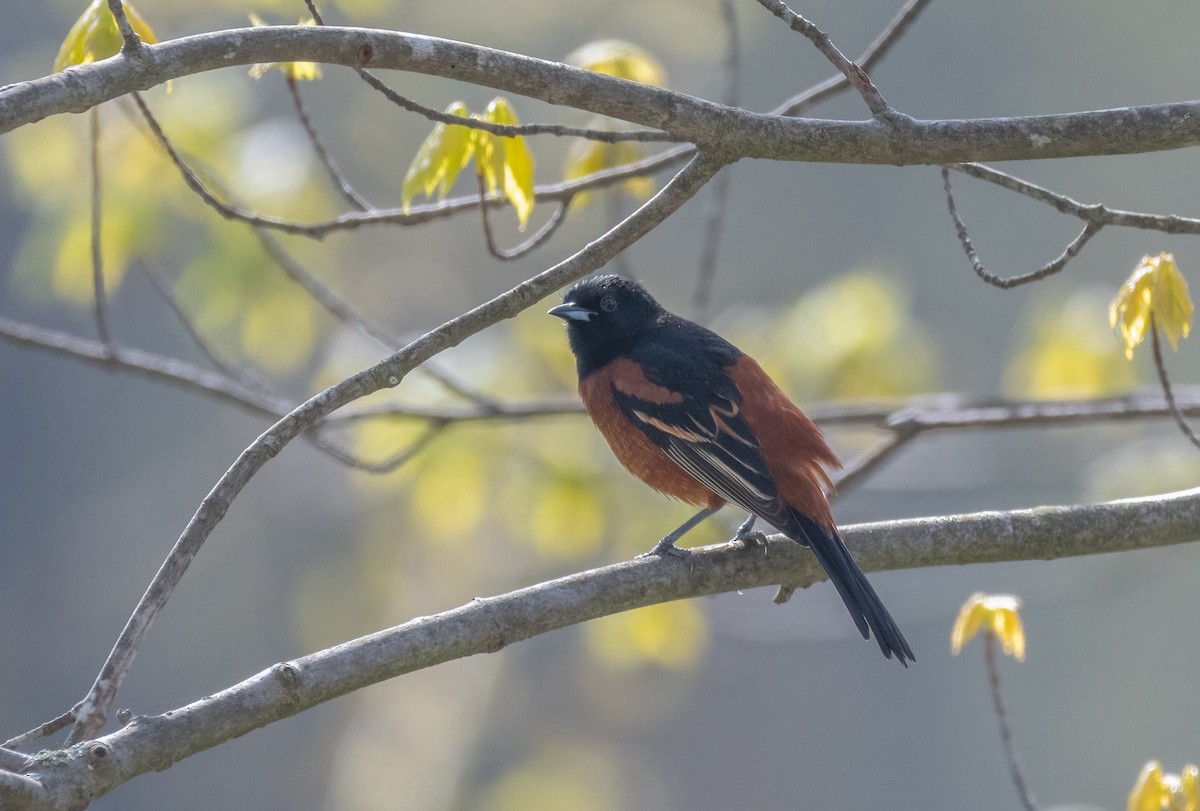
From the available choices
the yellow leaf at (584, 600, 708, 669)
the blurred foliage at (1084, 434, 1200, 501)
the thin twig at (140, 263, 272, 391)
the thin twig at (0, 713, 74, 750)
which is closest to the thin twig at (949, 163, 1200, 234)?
the thin twig at (0, 713, 74, 750)

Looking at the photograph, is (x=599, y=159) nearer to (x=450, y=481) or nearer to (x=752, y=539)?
(x=752, y=539)

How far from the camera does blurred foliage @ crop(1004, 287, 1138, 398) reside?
20.6ft

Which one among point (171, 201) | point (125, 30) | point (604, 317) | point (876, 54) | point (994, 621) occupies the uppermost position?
point (171, 201)

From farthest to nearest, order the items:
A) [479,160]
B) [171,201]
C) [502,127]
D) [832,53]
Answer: [171,201] → [479,160] → [502,127] → [832,53]

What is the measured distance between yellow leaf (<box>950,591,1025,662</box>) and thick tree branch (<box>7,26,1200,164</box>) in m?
1.27

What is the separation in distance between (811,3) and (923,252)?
4446 mm

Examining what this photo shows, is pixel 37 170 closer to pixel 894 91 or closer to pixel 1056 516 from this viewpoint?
pixel 1056 516

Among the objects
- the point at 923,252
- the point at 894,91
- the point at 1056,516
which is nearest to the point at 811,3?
the point at 894,91

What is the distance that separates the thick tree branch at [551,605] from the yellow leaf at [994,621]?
0.74 feet

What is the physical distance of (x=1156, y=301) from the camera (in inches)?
128

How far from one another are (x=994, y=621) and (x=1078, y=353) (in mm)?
3205

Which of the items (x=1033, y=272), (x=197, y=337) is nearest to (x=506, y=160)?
(x=1033, y=272)

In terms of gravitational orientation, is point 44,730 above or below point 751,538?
above

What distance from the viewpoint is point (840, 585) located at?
11.4 ft
